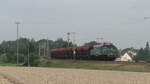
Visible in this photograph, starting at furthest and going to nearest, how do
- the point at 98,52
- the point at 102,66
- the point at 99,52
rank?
1. the point at 98,52
2. the point at 99,52
3. the point at 102,66

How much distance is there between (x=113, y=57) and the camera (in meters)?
70.6

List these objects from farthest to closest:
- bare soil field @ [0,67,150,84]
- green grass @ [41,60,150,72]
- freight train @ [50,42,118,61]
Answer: freight train @ [50,42,118,61] → green grass @ [41,60,150,72] → bare soil field @ [0,67,150,84]

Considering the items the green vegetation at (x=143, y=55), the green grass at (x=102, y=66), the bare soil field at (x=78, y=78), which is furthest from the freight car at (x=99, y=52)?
the green vegetation at (x=143, y=55)

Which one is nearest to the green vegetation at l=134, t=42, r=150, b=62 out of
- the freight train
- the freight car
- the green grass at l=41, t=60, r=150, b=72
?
the freight train

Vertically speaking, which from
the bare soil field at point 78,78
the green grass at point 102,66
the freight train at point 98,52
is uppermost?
the freight train at point 98,52

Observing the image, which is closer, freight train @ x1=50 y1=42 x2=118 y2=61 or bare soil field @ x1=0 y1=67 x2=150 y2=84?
bare soil field @ x1=0 y1=67 x2=150 y2=84

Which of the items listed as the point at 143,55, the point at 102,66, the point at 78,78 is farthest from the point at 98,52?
the point at 143,55

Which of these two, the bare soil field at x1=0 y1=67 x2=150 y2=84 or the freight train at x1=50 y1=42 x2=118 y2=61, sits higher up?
the freight train at x1=50 y1=42 x2=118 y2=61

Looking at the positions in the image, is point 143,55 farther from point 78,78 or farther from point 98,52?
point 78,78

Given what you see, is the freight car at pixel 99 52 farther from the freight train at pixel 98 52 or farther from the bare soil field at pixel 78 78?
the bare soil field at pixel 78 78

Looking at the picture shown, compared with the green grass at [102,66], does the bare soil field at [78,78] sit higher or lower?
lower

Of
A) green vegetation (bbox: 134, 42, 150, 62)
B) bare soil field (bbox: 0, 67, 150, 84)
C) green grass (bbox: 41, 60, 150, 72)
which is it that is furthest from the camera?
green vegetation (bbox: 134, 42, 150, 62)

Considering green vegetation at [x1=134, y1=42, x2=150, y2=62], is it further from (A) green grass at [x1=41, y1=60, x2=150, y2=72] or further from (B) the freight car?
(A) green grass at [x1=41, y1=60, x2=150, y2=72]

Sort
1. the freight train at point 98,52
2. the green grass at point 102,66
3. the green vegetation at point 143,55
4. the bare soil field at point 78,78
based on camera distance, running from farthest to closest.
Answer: the green vegetation at point 143,55 → the freight train at point 98,52 → the green grass at point 102,66 → the bare soil field at point 78,78
